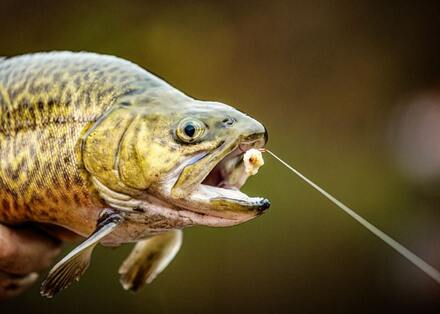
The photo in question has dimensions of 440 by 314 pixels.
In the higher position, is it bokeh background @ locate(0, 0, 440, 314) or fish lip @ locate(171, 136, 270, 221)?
fish lip @ locate(171, 136, 270, 221)

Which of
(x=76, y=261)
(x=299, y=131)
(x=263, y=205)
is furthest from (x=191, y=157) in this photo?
(x=299, y=131)

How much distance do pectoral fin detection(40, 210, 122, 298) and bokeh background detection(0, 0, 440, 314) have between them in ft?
9.26

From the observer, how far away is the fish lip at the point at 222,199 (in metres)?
1.25

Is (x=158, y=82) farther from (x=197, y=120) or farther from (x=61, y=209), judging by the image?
(x=61, y=209)

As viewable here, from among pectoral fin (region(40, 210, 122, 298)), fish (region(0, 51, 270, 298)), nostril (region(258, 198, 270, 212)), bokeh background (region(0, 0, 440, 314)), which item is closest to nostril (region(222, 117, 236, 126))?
fish (region(0, 51, 270, 298))

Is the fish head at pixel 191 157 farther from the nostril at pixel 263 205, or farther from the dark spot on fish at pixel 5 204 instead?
the dark spot on fish at pixel 5 204

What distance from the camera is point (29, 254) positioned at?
65.7 inches

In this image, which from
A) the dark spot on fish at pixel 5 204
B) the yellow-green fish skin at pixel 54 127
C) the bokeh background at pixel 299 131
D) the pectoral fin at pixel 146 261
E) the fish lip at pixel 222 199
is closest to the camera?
the fish lip at pixel 222 199

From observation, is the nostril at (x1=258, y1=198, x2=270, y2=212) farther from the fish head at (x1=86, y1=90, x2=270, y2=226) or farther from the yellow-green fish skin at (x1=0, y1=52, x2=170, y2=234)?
the yellow-green fish skin at (x1=0, y1=52, x2=170, y2=234)

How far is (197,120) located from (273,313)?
3384 millimetres

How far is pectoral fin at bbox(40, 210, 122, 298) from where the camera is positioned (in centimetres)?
127

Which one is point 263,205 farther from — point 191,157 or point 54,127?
point 54,127

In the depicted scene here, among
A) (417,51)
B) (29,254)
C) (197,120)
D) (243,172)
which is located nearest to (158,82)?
(197,120)

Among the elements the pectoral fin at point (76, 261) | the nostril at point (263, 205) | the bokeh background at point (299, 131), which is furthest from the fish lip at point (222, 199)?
the bokeh background at point (299, 131)
